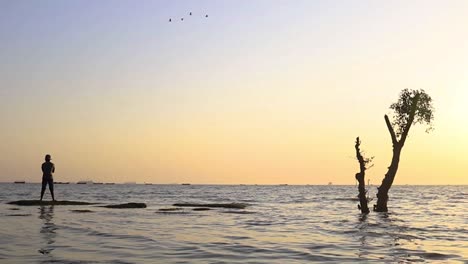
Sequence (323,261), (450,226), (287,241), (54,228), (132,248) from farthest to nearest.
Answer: (450,226) < (54,228) < (287,241) < (132,248) < (323,261)

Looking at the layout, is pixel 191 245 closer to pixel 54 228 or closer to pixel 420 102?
pixel 54 228

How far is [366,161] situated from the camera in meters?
38.7

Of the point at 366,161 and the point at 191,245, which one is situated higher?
the point at 366,161

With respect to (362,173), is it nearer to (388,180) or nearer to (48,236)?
(388,180)

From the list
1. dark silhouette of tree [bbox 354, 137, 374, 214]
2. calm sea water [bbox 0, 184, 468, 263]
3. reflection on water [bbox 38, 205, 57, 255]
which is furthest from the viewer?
dark silhouette of tree [bbox 354, 137, 374, 214]

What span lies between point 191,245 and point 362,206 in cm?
2397

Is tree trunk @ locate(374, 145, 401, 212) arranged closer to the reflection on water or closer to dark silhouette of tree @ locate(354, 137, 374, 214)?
dark silhouette of tree @ locate(354, 137, 374, 214)

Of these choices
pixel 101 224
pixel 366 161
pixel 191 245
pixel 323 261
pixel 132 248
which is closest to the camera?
pixel 323 261

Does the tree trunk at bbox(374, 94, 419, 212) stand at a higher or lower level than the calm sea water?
higher

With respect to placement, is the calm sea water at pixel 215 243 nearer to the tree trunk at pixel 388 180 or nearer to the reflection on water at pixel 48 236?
the reflection on water at pixel 48 236

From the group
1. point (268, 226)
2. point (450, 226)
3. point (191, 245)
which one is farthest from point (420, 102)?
point (191, 245)

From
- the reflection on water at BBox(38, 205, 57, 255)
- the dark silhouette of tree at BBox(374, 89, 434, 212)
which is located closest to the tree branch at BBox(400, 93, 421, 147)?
the dark silhouette of tree at BBox(374, 89, 434, 212)

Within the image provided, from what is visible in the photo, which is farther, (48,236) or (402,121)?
(402,121)

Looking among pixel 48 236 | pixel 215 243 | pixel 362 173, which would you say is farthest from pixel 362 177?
pixel 48 236
